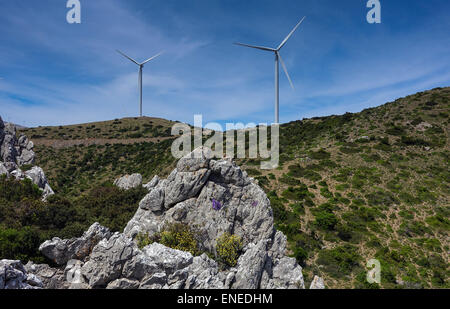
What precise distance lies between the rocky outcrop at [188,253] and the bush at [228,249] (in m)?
0.54

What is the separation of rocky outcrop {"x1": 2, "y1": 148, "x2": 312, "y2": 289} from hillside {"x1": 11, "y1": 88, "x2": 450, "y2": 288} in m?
8.42

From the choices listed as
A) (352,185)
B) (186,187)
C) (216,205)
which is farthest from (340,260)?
(352,185)

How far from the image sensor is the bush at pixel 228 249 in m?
23.3

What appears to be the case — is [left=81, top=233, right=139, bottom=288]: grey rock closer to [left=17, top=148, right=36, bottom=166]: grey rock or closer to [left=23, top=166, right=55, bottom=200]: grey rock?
[left=23, top=166, right=55, bottom=200]: grey rock

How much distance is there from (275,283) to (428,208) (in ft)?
122

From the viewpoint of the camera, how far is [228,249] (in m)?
23.7

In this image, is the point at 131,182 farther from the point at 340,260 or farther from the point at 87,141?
the point at 87,141

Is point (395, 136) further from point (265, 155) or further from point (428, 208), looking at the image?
point (265, 155)

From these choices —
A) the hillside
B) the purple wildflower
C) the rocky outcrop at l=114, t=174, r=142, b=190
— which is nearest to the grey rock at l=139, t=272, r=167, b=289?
the purple wildflower

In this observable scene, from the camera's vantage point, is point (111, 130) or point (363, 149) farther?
point (111, 130)

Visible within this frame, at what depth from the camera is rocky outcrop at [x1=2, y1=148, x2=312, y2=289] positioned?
17641mm

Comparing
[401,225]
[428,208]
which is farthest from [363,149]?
[401,225]
